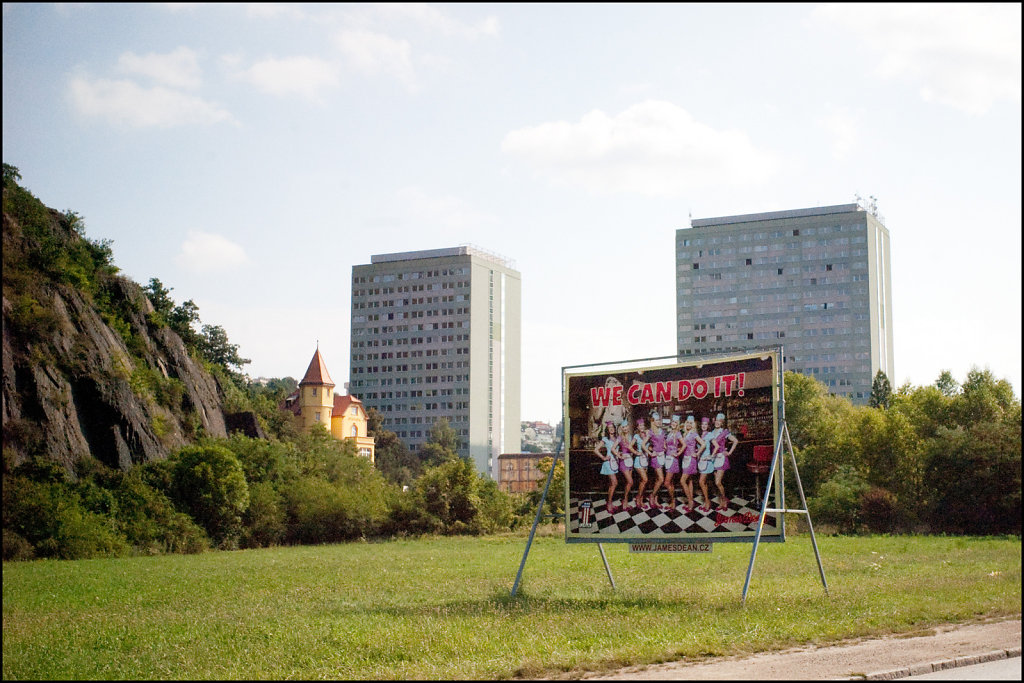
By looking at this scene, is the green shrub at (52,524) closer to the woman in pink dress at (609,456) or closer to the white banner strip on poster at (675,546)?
the woman in pink dress at (609,456)

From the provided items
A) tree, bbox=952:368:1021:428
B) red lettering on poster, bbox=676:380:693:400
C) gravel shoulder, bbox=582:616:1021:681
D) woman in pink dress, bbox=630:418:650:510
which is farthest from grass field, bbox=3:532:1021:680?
tree, bbox=952:368:1021:428

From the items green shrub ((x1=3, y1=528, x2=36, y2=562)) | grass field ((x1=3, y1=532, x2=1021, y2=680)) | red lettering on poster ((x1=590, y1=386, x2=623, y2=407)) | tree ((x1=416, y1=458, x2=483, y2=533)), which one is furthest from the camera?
tree ((x1=416, y1=458, x2=483, y2=533))

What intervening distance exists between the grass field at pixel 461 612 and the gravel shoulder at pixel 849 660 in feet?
1.41

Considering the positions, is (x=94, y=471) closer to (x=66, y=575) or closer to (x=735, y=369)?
(x=66, y=575)

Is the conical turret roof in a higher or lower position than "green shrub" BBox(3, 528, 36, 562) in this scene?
higher

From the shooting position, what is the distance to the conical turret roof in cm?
9681

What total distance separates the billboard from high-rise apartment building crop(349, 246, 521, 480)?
156358 mm

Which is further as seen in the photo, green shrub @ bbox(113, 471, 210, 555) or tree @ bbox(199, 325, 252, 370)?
tree @ bbox(199, 325, 252, 370)

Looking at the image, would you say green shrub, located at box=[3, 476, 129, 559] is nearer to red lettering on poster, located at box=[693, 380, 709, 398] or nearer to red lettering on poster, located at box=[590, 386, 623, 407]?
red lettering on poster, located at box=[590, 386, 623, 407]

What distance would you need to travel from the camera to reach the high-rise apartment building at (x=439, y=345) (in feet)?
583

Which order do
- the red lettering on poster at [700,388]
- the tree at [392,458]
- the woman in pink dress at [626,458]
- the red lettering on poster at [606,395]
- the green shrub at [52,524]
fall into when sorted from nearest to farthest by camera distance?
the red lettering on poster at [700,388], the woman in pink dress at [626,458], the red lettering on poster at [606,395], the green shrub at [52,524], the tree at [392,458]

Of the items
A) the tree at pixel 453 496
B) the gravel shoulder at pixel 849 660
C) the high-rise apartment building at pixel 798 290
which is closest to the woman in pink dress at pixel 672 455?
the gravel shoulder at pixel 849 660

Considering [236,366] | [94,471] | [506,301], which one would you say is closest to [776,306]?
[506,301]

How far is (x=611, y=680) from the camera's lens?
34.9 feet
